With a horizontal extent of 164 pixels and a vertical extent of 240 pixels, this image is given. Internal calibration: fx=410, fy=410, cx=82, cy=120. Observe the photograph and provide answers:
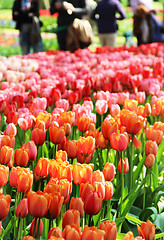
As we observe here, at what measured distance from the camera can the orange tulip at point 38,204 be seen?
131 centimetres

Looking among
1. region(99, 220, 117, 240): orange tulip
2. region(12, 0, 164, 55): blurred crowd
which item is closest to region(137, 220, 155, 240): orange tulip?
region(99, 220, 117, 240): orange tulip

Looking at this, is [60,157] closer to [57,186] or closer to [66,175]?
[66,175]

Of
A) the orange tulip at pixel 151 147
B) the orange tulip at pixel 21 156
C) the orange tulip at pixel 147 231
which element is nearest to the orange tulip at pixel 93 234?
the orange tulip at pixel 147 231

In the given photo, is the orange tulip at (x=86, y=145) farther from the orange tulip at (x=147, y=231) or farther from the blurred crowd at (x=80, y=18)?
the blurred crowd at (x=80, y=18)

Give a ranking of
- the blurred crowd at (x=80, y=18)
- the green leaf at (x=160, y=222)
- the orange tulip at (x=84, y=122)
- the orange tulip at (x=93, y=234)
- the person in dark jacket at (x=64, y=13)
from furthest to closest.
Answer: the blurred crowd at (x=80, y=18), the person in dark jacket at (x=64, y=13), the orange tulip at (x=84, y=122), the green leaf at (x=160, y=222), the orange tulip at (x=93, y=234)

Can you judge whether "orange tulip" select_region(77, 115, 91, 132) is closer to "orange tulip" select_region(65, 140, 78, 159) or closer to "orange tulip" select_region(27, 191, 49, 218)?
"orange tulip" select_region(65, 140, 78, 159)

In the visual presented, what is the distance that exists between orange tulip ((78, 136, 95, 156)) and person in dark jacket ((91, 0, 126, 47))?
8252mm

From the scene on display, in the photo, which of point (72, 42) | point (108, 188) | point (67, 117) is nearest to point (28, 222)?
point (108, 188)

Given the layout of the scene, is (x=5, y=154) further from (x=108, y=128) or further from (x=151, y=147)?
(x=151, y=147)

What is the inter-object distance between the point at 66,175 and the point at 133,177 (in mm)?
822

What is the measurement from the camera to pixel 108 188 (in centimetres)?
157

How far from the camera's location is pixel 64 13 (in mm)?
8812

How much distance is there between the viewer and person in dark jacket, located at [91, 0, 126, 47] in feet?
31.7

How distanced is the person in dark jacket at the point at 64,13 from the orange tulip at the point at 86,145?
6.08 metres
